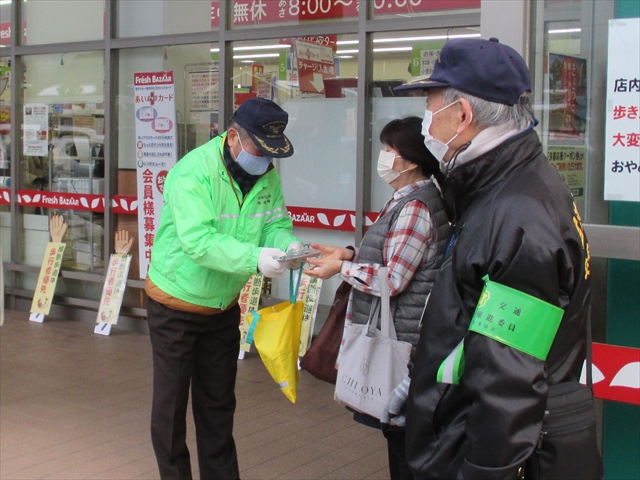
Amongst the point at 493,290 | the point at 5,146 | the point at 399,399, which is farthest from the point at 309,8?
the point at 493,290

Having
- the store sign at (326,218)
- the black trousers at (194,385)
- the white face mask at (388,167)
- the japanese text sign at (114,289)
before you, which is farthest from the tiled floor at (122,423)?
the white face mask at (388,167)

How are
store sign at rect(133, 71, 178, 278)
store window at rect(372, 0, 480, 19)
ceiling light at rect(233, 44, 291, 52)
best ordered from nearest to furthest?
store window at rect(372, 0, 480, 19) < ceiling light at rect(233, 44, 291, 52) < store sign at rect(133, 71, 178, 278)

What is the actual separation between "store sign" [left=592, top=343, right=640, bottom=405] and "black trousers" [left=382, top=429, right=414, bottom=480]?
2.47 ft

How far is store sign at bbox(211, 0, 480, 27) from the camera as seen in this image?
21.4ft

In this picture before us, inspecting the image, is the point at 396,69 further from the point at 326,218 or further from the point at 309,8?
the point at 326,218

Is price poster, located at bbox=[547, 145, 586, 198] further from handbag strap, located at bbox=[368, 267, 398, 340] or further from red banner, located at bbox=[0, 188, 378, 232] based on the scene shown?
red banner, located at bbox=[0, 188, 378, 232]

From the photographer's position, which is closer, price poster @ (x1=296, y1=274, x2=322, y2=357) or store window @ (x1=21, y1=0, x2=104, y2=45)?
price poster @ (x1=296, y1=274, x2=322, y2=357)

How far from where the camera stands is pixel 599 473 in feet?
7.23

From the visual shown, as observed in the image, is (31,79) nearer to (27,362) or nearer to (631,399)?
(27,362)

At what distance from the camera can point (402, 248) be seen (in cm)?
316

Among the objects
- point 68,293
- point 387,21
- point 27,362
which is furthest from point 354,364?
point 68,293

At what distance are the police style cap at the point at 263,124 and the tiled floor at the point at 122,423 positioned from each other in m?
1.89

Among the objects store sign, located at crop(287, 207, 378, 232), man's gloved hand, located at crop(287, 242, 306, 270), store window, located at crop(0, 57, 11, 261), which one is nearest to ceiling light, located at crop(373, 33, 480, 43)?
store sign, located at crop(287, 207, 378, 232)

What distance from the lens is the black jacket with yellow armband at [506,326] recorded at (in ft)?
6.51
